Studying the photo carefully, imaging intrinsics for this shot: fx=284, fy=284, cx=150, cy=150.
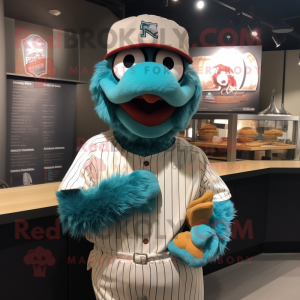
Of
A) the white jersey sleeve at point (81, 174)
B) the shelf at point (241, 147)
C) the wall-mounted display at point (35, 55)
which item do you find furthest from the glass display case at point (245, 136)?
the wall-mounted display at point (35, 55)

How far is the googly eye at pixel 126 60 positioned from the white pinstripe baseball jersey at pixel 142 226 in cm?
24

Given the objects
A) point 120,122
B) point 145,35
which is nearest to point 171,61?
point 145,35

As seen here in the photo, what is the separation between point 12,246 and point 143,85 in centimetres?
77

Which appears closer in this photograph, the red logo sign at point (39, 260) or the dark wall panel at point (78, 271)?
the red logo sign at point (39, 260)

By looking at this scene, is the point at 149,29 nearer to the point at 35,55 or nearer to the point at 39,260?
the point at 39,260

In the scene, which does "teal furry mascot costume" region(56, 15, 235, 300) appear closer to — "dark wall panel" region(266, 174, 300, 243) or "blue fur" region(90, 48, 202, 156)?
"blue fur" region(90, 48, 202, 156)

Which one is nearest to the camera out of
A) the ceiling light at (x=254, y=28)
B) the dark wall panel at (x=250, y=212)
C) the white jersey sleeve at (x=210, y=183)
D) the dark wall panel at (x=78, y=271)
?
the white jersey sleeve at (x=210, y=183)

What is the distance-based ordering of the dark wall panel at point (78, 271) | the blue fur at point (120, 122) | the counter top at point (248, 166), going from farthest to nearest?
the counter top at point (248, 166) → the dark wall panel at point (78, 271) → the blue fur at point (120, 122)

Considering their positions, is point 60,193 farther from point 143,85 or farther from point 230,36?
point 230,36

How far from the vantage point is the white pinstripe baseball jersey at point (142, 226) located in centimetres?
92

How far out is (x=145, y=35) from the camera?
877mm

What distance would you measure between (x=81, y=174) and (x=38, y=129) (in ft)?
7.35

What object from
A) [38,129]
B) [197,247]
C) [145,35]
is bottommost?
[197,247]

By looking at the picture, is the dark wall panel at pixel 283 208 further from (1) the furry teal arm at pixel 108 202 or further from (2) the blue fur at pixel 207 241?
(1) the furry teal arm at pixel 108 202
